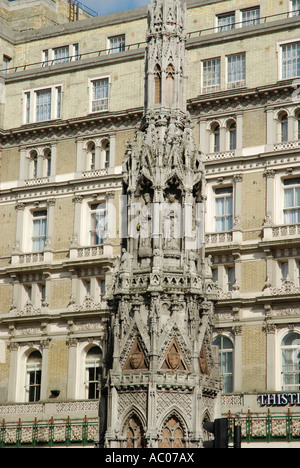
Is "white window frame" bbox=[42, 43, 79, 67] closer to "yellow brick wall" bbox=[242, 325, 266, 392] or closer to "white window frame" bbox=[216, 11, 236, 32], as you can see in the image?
"white window frame" bbox=[216, 11, 236, 32]

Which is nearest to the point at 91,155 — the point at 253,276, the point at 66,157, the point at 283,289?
the point at 66,157

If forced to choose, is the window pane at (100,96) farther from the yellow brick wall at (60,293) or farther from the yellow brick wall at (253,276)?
the yellow brick wall at (253,276)

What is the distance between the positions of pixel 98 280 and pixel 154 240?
36027 millimetres

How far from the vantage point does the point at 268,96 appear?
70.1 m

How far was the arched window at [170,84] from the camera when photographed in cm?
4041

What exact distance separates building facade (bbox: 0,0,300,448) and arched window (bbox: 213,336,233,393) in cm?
10

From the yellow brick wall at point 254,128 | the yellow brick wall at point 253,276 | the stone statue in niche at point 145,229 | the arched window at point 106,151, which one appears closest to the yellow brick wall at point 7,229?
the arched window at point 106,151

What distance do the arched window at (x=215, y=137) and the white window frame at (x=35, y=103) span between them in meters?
12.1

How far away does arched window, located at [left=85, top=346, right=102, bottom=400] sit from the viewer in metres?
71.0

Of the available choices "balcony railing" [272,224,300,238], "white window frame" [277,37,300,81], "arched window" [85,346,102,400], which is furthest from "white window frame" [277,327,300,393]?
"white window frame" [277,37,300,81]

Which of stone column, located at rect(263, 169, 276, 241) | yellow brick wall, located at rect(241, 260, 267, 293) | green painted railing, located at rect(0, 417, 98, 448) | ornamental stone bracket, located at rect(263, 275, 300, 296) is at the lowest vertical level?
green painted railing, located at rect(0, 417, 98, 448)

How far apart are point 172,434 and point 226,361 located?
3260cm

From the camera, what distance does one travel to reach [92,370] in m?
71.6

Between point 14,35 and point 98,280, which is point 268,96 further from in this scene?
point 14,35
